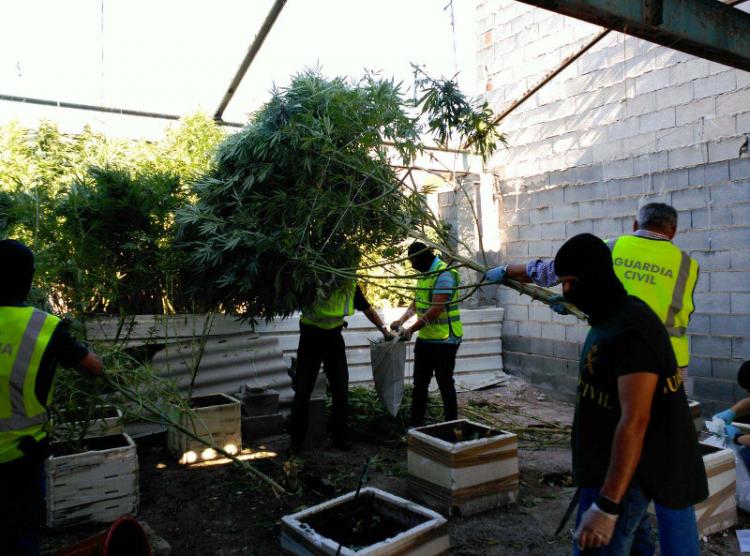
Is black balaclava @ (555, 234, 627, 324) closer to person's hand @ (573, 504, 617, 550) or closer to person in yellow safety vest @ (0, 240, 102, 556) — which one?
person's hand @ (573, 504, 617, 550)

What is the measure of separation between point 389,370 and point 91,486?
2490 mm

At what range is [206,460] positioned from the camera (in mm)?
4383

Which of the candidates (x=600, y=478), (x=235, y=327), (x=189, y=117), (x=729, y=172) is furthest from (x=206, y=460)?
(x=729, y=172)

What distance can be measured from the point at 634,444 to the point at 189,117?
652 centimetres

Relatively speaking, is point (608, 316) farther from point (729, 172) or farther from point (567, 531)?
point (729, 172)

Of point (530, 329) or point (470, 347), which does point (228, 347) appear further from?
point (530, 329)

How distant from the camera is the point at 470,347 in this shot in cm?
760

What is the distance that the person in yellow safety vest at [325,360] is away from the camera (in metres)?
4.56

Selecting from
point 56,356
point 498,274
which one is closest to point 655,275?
point 498,274

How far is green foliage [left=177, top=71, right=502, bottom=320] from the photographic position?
13.0ft

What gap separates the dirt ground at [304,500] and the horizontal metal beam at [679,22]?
2.90 metres

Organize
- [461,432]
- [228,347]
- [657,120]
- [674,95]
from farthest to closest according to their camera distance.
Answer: [657,120] < [674,95] < [228,347] < [461,432]

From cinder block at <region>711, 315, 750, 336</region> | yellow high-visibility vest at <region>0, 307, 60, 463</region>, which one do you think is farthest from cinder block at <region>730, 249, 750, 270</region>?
yellow high-visibility vest at <region>0, 307, 60, 463</region>

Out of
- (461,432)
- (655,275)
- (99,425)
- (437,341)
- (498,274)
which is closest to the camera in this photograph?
(655,275)
